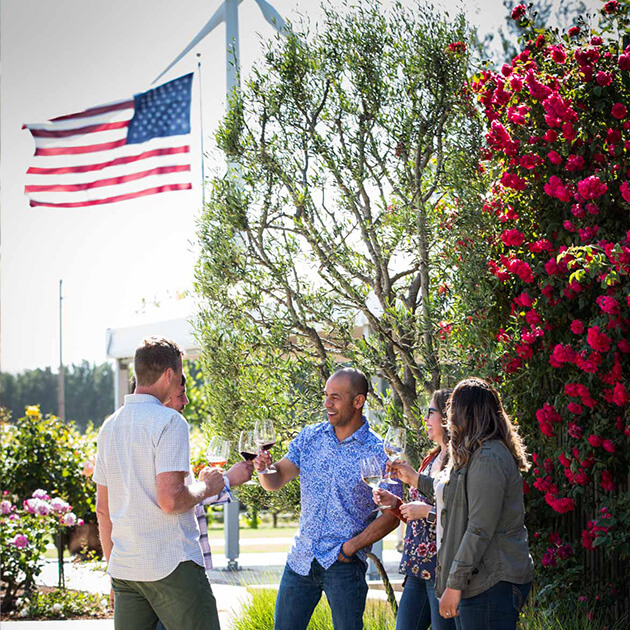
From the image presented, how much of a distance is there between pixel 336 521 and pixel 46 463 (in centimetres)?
796

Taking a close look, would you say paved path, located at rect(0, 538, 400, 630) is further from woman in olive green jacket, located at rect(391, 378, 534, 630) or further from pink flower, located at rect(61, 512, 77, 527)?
woman in olive green jacket, located at rect(391, 378, 534, 630)

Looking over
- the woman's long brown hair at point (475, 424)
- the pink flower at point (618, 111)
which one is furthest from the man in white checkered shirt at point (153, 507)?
the pink flower at point (618, 111)

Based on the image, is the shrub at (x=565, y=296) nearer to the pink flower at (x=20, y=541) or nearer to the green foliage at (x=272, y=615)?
the green foliage at (x=272, y=615)

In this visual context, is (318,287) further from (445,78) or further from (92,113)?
(92,113)

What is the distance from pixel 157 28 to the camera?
14.8 meters

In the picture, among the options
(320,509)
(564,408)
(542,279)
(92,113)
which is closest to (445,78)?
(542,279)

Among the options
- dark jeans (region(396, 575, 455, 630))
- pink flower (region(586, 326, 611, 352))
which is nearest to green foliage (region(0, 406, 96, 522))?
dark jeans (region(396, 575, 455, 630))

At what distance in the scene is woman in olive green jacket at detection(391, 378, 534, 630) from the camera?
3.30 meters

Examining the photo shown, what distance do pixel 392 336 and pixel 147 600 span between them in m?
3.09

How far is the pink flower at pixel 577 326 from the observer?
16.8 ft

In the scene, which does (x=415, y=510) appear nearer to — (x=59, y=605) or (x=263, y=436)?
(x=263, y=436)

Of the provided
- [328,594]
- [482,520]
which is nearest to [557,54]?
[482,520]

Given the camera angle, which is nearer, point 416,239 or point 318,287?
point 416,239

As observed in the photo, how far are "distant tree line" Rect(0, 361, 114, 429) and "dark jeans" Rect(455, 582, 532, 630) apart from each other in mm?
54754
